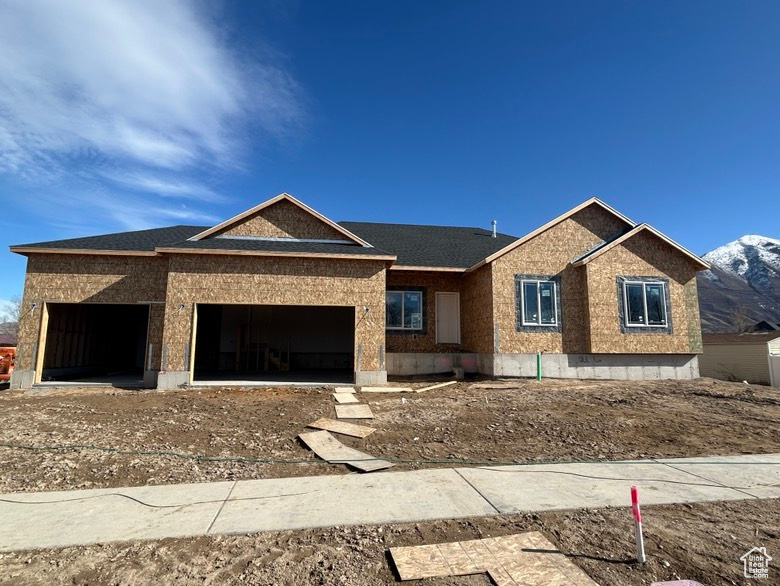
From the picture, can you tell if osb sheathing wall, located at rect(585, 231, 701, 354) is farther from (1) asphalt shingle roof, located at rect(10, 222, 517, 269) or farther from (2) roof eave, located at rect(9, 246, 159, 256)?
(2) roof eave, located at rect(9, 246, 159, 256)

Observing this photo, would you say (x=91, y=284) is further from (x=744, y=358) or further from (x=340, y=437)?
(x=744, y=358)

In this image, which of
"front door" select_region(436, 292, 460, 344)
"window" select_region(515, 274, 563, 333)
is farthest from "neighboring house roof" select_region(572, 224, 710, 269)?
"front door" select_region(436, 292, 460, 344)

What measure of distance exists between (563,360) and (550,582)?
44.9 ft

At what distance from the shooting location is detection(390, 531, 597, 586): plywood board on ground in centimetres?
377

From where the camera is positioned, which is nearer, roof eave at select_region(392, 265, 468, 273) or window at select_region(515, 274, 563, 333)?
window at select_region(515, 274, 563, 333)

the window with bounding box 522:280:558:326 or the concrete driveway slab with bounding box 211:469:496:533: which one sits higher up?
the window with bounding box 522:280:558:326

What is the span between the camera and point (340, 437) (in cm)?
874

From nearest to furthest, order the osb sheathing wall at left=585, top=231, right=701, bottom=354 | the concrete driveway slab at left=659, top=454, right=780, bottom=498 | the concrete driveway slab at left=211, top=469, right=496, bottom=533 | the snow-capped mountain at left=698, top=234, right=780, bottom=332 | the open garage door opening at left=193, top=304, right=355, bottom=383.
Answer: the concrete driveway slab at left=211, top=469, right=496, bottom=533
the concrete driveway slab at left=659, top=454, right=780, bottom=498
the osb sheathing wall at left=585, top=231, right=701, bottom=354
the open garage door opening at left=193, top=304, right=355, bottom=383
the snow-capped mountain at left=698, top=234, right=780, bottom=332

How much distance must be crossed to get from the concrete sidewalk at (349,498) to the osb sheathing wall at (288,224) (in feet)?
36.5

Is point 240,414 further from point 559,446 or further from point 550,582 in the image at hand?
point 550,582

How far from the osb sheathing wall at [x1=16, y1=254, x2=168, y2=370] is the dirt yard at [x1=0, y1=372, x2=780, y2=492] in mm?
2687

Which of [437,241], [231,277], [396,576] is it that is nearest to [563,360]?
[437,241]
